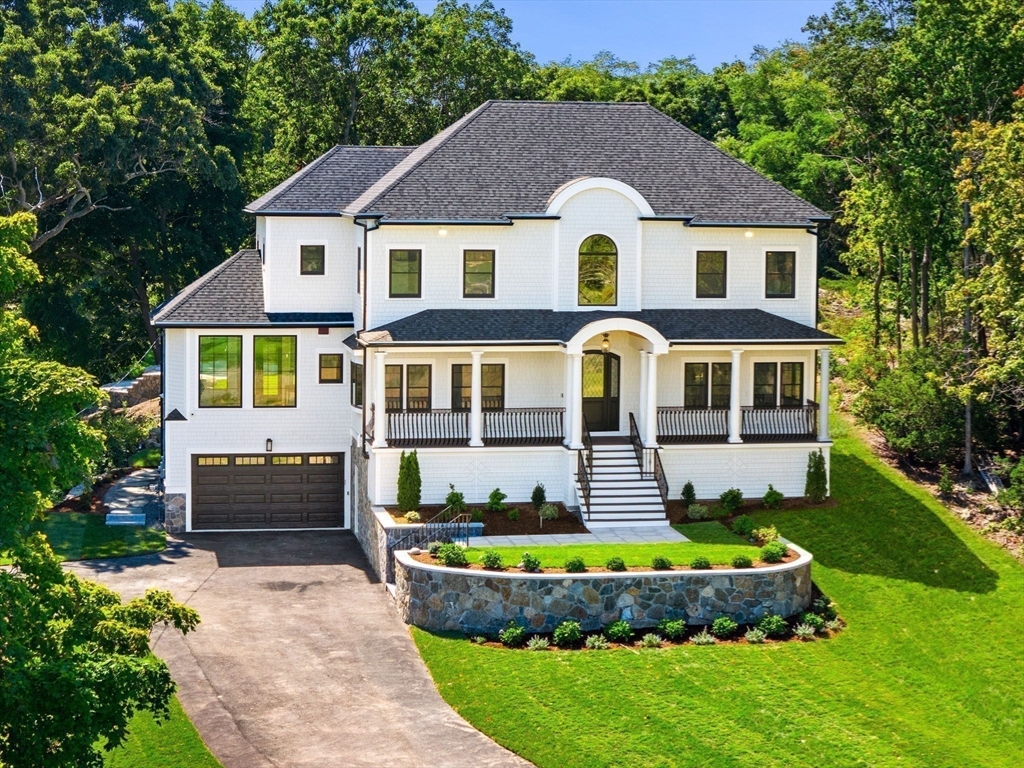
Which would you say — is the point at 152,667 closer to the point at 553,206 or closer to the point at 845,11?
the point at 553,206

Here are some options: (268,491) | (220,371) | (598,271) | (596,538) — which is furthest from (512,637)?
(220,371)

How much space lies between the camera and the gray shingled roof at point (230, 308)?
125 feet

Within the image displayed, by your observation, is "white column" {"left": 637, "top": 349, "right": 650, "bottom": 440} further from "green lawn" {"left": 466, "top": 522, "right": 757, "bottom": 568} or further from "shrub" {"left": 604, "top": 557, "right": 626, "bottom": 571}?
"shrub" {"left": 604, "top": 557, "right": 626, "bottom": 571}

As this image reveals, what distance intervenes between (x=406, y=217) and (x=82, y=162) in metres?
15.4

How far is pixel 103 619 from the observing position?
20.5 metres

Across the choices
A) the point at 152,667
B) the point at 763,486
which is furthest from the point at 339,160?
the point at 152,667

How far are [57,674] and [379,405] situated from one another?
17819mm

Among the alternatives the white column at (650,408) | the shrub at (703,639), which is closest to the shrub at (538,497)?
the white column at (650,408)

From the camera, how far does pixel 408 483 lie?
34969 mm

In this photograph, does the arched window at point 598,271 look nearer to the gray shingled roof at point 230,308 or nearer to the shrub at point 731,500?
the shrub at point 731,500

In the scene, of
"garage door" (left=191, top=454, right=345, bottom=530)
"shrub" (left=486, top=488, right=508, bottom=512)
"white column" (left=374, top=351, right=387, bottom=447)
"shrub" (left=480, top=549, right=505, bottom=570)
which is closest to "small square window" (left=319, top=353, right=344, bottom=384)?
"garage door" (left=191, top=454, right=345, bottom=530)

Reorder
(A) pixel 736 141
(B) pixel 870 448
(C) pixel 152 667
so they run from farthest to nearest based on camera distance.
A: (A) pixel 736 141, (B) pixel 870 448, (C) pixel 152 667

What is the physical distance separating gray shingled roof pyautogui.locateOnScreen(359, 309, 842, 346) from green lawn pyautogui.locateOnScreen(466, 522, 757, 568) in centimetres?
525

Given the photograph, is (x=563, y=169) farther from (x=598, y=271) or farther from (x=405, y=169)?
(x=405, y=169)
